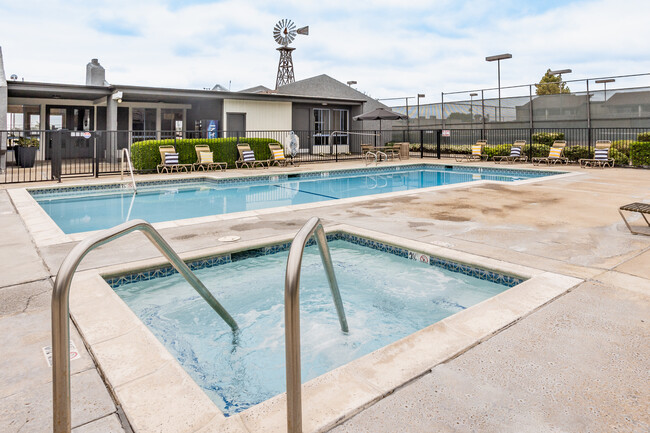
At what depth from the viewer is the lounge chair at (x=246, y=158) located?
591 inches

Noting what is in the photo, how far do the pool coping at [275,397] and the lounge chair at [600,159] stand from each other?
43.2ft

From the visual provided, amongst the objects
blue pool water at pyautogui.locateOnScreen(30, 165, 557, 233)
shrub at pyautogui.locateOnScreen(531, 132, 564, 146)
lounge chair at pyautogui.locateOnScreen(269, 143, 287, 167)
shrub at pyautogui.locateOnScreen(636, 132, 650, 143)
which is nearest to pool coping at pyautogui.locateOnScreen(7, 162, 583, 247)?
blue pool water at pyautogui.locateOnScreen(30, 165, 557, 233)

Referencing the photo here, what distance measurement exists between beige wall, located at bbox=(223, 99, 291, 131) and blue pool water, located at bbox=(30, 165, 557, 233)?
19.8 ft

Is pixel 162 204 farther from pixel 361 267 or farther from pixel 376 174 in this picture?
pixel 376 174

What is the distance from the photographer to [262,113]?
18.9 meters

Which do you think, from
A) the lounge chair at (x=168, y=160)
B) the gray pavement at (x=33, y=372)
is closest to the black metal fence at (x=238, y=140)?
the lounge chair at (x=168, y=160)

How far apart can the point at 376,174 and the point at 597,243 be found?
1025 cm

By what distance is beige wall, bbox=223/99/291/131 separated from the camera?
17969 mm

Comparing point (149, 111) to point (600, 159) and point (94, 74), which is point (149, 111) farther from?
point (600, 159)

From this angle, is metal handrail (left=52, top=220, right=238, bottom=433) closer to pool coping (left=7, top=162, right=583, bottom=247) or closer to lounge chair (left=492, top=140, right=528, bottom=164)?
pool coping (left=7, top=162, right=583, bottom=247)

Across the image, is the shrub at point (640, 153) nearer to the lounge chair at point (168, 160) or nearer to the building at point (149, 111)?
the building at point (149, 111)

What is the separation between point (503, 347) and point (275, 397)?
1300mm

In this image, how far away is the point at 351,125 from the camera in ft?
75.5

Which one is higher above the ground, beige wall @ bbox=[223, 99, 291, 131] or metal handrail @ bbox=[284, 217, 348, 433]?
beige wall @ bbox=[223, 99, 291, 131]
